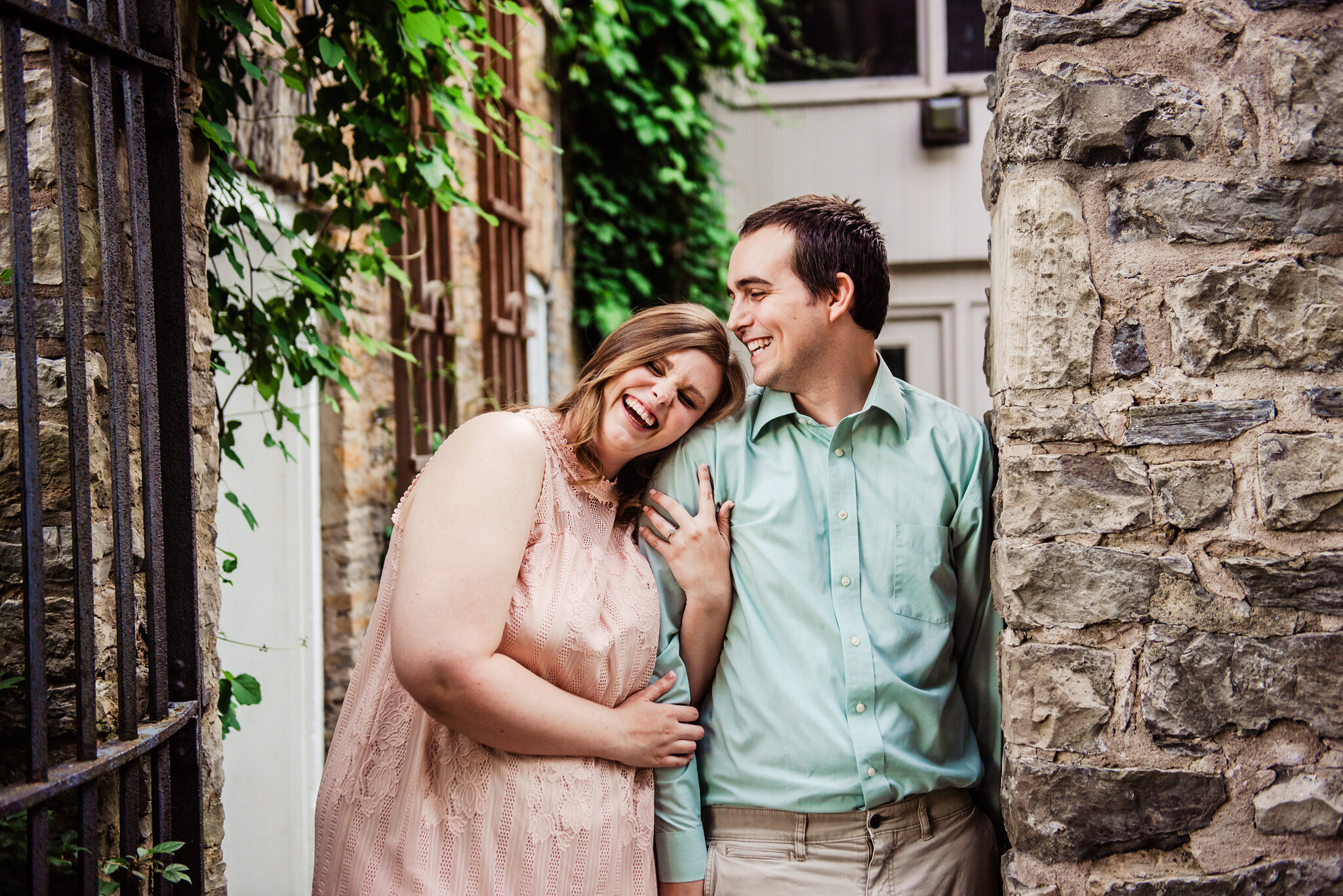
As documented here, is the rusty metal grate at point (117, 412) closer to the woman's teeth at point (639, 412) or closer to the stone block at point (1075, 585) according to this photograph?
the woman's teeth at point (639, 412)

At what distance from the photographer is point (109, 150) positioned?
136 centimetres

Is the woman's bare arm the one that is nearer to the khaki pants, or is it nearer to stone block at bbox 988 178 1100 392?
the khaki pants

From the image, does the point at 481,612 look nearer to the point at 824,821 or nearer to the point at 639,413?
the point at 639,413

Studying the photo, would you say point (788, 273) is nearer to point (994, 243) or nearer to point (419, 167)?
point (994, 243)

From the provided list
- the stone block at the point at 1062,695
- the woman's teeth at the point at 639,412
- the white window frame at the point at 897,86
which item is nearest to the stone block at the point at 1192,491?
the stone block at the point at 1062,695

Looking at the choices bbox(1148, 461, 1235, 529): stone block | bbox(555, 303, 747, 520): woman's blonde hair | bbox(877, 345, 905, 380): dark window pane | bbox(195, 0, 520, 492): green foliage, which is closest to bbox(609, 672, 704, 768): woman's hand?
bbox(555, 303, 747, 520): woman's blonde hair

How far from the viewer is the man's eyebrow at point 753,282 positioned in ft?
6.32

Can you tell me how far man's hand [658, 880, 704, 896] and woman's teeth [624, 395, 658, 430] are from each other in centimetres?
83

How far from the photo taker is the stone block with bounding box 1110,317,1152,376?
1.51 m

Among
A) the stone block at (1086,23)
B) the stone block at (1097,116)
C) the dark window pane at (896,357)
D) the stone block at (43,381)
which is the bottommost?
the stone block at (43,381)

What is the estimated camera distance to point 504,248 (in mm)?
4566

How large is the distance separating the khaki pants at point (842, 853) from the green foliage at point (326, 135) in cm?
124

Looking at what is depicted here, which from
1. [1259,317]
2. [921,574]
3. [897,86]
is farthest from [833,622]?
[897,86]

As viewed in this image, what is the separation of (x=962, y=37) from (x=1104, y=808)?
5.66 m
